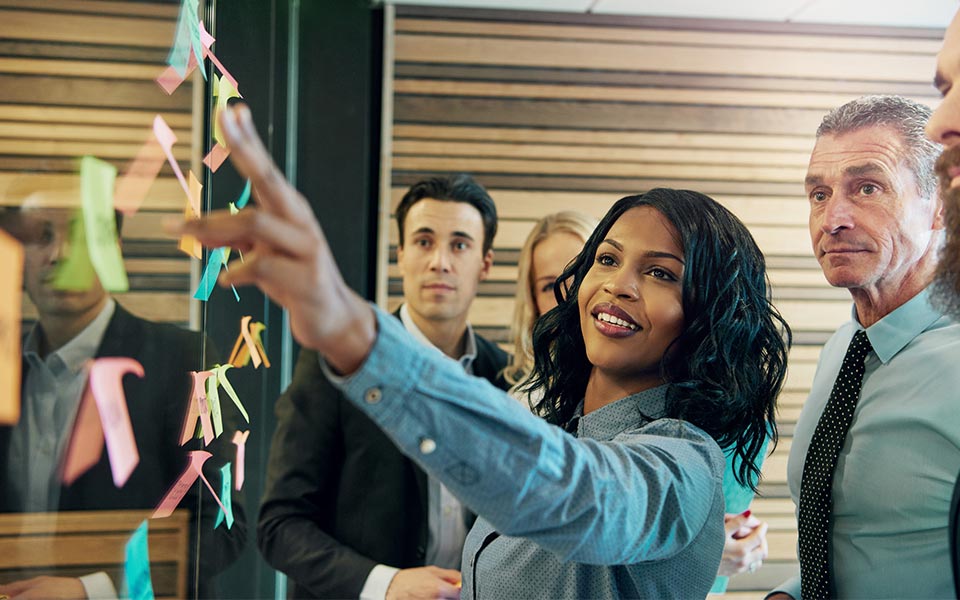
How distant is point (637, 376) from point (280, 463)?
1.22 m

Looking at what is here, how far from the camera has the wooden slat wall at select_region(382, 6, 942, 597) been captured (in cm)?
397

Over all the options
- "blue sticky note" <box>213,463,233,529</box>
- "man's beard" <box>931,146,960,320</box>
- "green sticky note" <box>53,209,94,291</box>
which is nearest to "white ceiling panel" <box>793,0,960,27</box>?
"man's beard" <box>931,146,960,320</box>

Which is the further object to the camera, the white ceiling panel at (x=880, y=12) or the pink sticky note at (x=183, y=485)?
A: the white ceiling panel at (x=880, y=12)

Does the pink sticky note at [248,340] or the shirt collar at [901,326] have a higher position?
the shirt collar at [901,326]

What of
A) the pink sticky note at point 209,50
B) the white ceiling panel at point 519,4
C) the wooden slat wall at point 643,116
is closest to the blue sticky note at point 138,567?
the pink sticky note at point 209,50

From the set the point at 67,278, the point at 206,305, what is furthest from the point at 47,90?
the point at 206,305

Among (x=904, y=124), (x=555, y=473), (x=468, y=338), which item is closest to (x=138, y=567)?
(x=555, y=473)

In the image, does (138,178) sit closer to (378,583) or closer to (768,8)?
(378,583)

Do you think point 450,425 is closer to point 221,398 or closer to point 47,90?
point 47,90

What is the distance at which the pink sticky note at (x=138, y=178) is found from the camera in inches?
31.3

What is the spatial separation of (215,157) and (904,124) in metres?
1.20

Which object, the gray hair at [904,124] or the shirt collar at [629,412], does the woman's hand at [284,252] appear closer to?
the shirt collar at [629,412]

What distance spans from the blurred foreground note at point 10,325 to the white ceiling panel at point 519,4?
11.7ft

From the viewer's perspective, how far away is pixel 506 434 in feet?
2.97
